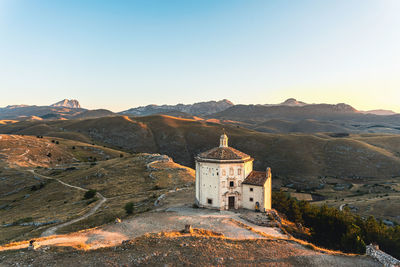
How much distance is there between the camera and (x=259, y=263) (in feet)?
81.6

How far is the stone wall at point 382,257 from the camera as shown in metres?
25.0

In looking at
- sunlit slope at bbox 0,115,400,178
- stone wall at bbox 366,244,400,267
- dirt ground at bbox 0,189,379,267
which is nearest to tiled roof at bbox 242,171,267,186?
dirt ground at bbox 0,189,379,267

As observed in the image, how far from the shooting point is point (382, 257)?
1071 inches

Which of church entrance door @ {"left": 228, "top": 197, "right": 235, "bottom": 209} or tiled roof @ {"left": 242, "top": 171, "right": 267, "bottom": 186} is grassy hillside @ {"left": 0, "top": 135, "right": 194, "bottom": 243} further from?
tiled roof @ {"left": 242, "top": 171, "right": 267, "bottom": 186}

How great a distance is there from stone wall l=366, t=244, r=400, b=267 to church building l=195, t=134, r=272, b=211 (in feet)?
56.6

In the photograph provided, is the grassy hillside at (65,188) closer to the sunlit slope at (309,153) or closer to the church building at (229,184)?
the church building at (229,184)

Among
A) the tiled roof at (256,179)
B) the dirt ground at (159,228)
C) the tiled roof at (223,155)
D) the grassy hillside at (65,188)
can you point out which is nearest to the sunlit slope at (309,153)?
the grassy hillside at (65,188)

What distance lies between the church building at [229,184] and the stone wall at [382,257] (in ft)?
56.6

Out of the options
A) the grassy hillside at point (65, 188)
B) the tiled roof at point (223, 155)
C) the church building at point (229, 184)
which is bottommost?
the grassy hillside at point (65, 188)

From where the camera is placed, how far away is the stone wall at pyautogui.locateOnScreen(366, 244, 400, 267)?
2497 centimetres

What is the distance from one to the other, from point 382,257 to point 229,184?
77.2 feet

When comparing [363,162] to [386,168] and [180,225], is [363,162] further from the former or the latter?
[180,225]

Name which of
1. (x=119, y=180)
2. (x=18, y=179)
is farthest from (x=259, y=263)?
(x=18, y=179)

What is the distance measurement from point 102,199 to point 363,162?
484ft
